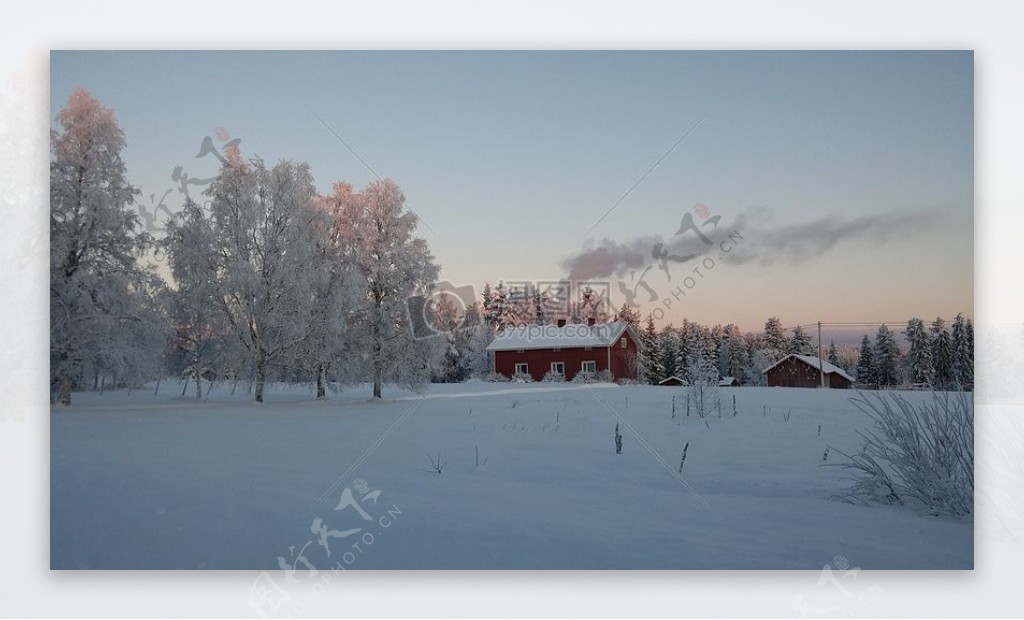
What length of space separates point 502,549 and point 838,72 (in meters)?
4.79

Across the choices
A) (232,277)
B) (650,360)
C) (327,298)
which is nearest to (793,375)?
(650,360)

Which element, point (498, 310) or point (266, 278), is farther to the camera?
point (266, 278)

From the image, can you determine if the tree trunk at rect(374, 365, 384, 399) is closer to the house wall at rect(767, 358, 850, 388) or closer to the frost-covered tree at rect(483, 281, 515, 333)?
the frost-covered tree at rect(483, 281, 515, 333)

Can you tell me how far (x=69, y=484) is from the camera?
519 centimetres

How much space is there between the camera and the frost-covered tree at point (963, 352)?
5.46m

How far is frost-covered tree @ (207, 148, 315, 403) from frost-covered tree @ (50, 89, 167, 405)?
222cm

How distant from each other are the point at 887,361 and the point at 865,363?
33 centimetres

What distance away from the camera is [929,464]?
16.9ft

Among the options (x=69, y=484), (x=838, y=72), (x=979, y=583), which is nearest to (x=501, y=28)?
(x=838, y=72)

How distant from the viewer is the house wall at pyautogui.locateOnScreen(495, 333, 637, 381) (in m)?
7.15

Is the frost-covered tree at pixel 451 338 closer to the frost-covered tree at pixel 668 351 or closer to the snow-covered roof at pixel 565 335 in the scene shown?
the snow-covered roof at pixel 565 335

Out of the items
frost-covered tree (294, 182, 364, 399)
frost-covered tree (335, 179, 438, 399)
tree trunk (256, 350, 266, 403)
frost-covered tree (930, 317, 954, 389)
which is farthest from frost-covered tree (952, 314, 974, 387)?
tree trunk (256, 350, 266, 403)

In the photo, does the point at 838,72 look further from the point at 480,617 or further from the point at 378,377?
the point at 378,377
